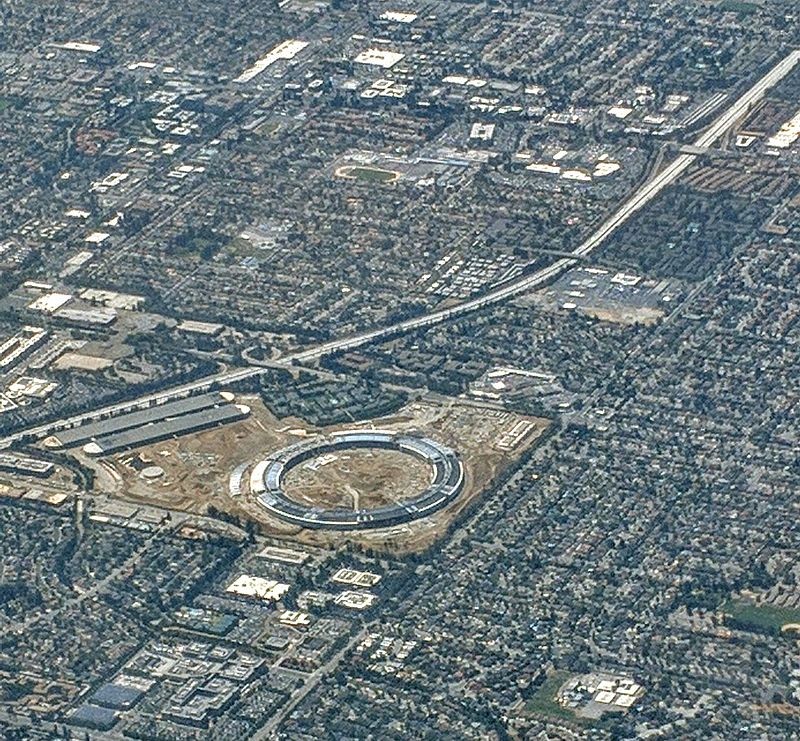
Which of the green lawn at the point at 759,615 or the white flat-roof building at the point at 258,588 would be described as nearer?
the green lawn at the point at 759,615

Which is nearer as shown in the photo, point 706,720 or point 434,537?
point 706,720

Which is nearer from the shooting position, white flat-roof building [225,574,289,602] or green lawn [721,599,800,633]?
green lawn [721,599,800,633]

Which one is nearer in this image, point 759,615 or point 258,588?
point 759,615

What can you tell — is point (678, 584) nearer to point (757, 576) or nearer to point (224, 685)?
point (757, 576)

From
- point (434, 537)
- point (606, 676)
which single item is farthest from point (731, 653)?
point (434, 537)

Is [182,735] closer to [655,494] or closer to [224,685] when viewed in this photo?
[224,685]

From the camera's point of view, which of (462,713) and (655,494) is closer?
(462,713)
